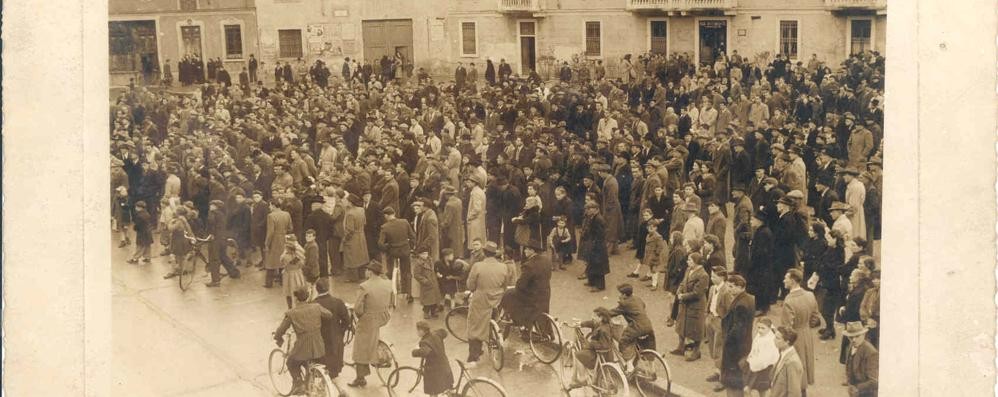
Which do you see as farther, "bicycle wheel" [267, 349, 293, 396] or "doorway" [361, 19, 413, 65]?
"doorway" [361, 19, 413, 65]

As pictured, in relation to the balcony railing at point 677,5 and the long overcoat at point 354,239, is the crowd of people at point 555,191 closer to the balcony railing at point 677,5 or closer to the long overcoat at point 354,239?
the long overcoat at point 354,239

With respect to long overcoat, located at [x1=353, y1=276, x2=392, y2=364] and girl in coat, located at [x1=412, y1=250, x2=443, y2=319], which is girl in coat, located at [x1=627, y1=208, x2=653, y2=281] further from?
long overcoat, located at [x1=353, y1=276, x2=392, y2=364]

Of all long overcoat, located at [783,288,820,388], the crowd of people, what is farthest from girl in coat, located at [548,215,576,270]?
long overcoat, located at [783,288,820,388]

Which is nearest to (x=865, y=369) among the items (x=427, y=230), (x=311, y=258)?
(x=427, y=230)

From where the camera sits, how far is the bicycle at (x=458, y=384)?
20.4ft

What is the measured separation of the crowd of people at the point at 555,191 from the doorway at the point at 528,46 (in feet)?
0.41

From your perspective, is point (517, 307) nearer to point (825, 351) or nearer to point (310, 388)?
point (310, 388)

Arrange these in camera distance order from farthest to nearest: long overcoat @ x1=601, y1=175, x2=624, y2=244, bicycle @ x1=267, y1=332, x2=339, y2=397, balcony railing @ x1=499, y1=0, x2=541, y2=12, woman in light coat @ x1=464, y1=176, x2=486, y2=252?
long overcoat @ x1=601, y1=175, x2=624, y2=244, woman in light coat @ x1=464, y1=176, x2=486, y2=252, balcony railing @ x1=499, y1=0, x2=541, y2=12, bicycle @ x1=267, y1=332, x2=339, y2=397

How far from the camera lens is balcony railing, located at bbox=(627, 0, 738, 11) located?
7.03 meters

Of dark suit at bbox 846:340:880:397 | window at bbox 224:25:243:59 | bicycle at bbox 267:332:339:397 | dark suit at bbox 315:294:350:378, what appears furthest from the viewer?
window at bbox 224:25:243:59

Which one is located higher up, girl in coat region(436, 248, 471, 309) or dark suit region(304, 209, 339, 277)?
dark suit region(304, 209, 339, 277)

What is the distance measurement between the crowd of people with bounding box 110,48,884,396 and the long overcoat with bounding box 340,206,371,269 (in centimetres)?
2

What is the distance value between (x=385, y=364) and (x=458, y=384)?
25.5 inches

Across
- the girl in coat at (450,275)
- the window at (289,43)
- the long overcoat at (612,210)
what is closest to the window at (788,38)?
the long overcoat at (612,210)
